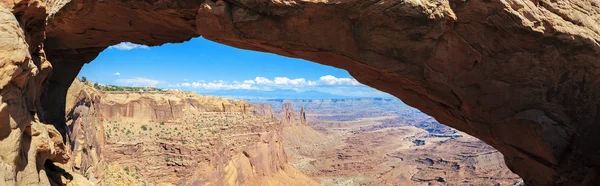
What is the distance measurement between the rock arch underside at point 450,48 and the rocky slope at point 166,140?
7109 millimetres

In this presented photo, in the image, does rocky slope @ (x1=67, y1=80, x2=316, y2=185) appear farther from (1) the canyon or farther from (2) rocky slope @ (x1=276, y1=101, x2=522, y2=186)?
(2) rocky slope @ (x1=276, y1=101, x2=522, y2=186)

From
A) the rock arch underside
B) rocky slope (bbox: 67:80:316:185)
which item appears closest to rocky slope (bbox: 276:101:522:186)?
rocky slope (bbox: 67:80:316:185)

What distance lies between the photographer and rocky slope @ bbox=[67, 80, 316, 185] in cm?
1833

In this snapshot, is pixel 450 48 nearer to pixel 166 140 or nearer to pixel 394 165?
pixel 166 140

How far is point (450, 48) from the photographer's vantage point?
10.7 m

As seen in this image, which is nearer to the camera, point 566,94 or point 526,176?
point 566,94

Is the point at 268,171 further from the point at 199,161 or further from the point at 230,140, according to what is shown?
the point at 199,161

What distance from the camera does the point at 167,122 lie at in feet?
120

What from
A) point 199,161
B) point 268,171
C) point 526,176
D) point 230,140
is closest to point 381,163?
point 268,171

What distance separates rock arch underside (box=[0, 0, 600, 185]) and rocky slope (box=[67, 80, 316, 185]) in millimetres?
7109

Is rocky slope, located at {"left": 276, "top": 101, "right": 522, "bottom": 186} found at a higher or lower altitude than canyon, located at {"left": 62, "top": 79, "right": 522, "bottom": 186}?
lower

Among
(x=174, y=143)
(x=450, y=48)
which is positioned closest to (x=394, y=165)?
(x=174, y=143)

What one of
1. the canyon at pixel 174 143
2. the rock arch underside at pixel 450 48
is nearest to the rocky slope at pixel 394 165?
the canyon at pixel 174 143

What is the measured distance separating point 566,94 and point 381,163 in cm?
8587
